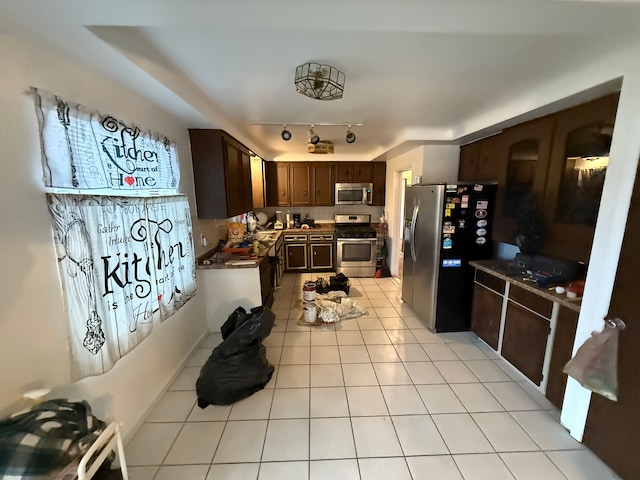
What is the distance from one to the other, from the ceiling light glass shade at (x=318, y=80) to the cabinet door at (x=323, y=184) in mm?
3163

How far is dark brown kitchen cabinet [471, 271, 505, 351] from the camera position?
2373 mm

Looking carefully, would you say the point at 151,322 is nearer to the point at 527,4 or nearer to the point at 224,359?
the point at 224,359

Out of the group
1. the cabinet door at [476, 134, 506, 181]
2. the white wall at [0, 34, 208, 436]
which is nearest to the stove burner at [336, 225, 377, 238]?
the cabinet door at [476, 134, 506, 181]

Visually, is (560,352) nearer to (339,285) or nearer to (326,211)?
(339,285)

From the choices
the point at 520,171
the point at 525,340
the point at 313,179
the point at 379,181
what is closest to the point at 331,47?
the point at 520,171

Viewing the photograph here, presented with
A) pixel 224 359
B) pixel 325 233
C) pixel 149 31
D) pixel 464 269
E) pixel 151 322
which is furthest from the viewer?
pixel 325 233

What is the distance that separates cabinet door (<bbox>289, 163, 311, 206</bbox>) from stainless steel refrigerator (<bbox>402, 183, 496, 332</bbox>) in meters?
2.39

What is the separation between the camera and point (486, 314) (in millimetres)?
2539

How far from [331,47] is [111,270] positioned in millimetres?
1750

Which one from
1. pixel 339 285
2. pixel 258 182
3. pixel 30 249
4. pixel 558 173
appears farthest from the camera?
pixel 258 182

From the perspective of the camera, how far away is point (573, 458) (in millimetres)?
1523

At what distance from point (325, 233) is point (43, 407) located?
404 centimetres

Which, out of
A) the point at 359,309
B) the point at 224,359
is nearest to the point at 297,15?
the point at 224,359

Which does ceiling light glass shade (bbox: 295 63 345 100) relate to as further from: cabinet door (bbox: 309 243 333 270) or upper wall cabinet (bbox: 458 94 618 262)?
cabinet door (bbox: 309 243 333 270)
